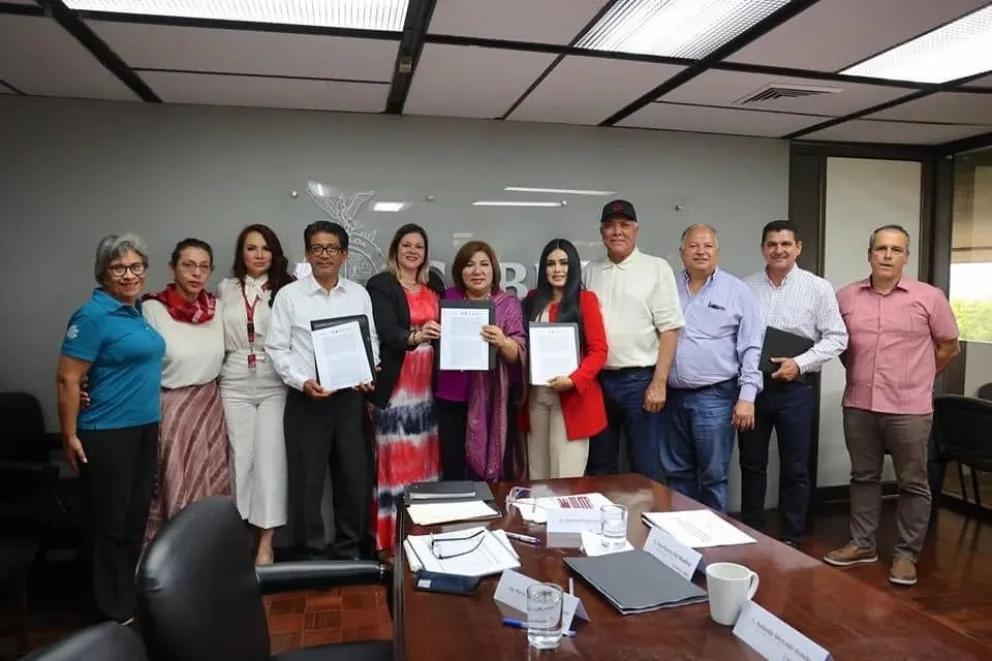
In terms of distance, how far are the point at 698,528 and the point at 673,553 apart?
28cm

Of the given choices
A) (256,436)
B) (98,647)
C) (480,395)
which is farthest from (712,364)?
(98,647)

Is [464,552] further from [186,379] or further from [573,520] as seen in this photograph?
[186,379]

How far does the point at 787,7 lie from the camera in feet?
7.55

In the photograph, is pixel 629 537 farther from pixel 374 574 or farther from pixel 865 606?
pixel 374 574

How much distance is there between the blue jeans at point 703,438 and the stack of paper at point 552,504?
1500mm

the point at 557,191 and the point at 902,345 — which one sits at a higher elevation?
the point at 557,191

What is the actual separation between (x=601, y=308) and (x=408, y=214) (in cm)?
128

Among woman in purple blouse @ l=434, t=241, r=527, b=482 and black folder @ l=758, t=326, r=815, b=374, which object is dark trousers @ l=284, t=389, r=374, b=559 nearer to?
woman in purple blouse @ l=434, t=241, r=527, b=482

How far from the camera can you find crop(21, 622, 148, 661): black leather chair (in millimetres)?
852

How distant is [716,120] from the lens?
3863 mm

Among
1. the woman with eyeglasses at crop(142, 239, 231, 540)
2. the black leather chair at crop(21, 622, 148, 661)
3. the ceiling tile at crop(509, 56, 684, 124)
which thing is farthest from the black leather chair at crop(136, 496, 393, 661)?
the ceiling tile at crop(509, 56, 684, 124)

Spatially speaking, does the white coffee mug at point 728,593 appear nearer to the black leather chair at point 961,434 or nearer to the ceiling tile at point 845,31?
the ceiling tile at point 845,31

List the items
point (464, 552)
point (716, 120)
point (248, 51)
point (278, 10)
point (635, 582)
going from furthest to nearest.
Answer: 1. point (716, 120)
2. point (248, 51)
3. point (278, 10)
4. point (464, 552)
5. point (635, 582)

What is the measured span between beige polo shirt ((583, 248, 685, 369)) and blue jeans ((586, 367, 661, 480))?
0.28ft
